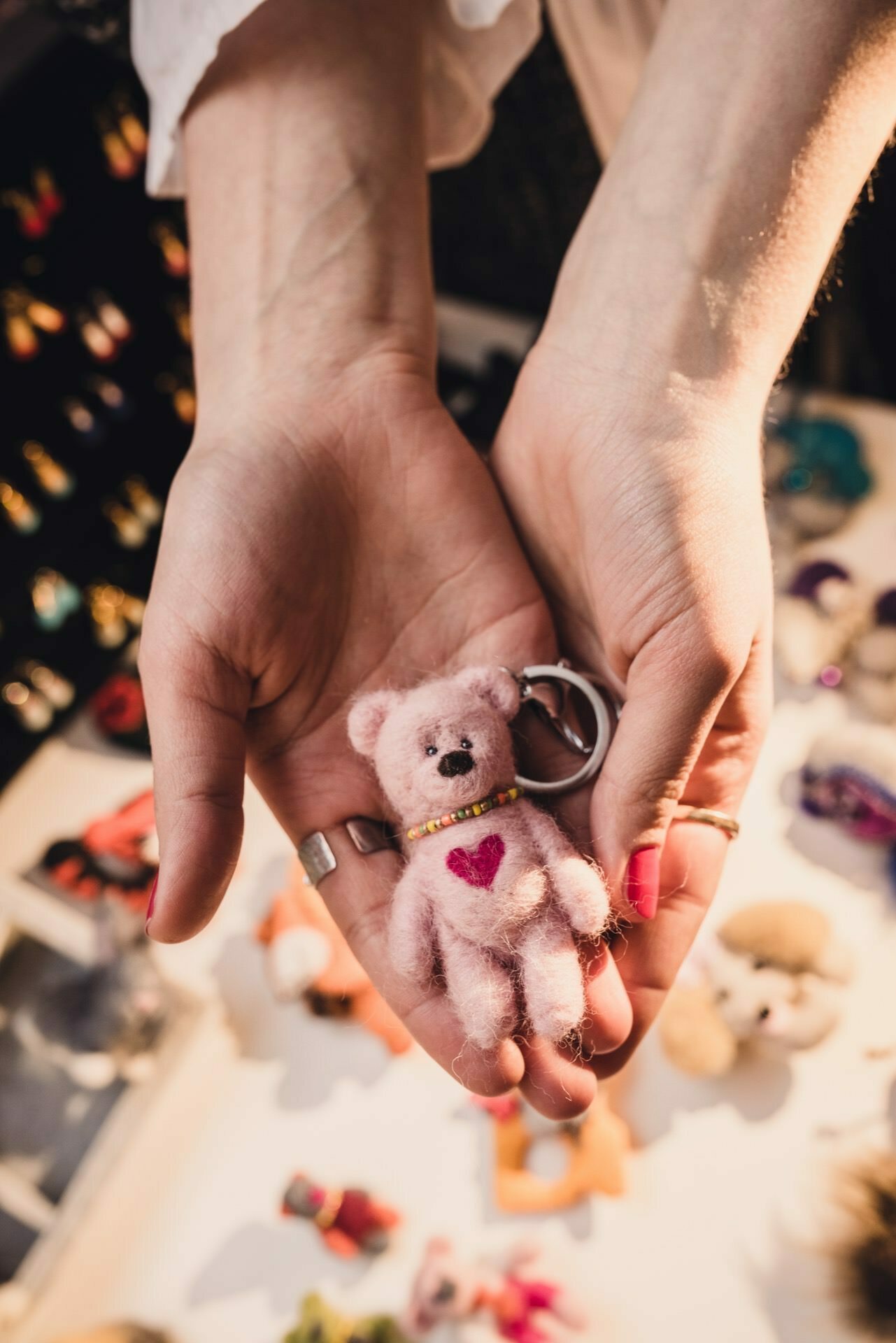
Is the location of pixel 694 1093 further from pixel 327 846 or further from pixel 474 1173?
pixel 327 846

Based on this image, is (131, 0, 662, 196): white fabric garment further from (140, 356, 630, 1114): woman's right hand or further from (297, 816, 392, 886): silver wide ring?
(297, 816, 392, 886): silver wide ring

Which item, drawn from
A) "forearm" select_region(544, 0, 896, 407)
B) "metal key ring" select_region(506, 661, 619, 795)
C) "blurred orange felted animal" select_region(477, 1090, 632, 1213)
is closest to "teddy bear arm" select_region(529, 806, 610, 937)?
"metal key ring" select_region(506, 661, 619, 795)

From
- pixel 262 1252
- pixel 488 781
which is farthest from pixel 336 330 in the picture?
pixel 262 1252

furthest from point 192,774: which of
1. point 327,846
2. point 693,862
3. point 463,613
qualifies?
point 693,862

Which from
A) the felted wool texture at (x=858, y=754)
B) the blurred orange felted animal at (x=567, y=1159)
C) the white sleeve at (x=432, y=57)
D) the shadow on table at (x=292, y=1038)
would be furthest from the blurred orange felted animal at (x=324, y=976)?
the white sleeve at (x=432, y=57)

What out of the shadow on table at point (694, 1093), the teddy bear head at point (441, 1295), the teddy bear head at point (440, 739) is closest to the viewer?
the teddy bear head at point (440, 739)

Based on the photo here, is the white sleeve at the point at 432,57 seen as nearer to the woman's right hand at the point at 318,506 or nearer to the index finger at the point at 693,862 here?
the woman's right hand at the point at 318,506
